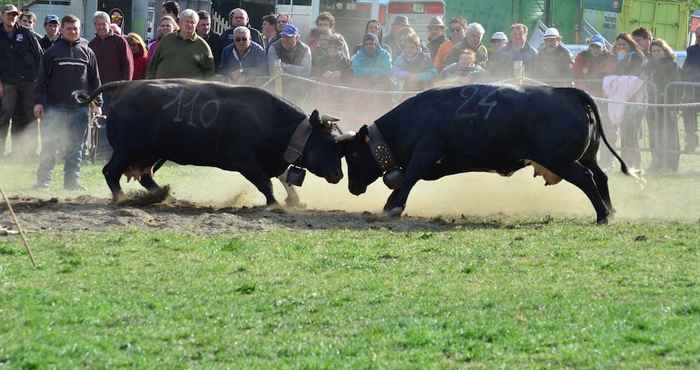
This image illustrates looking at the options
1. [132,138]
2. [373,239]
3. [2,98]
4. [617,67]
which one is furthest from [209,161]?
[617,67]

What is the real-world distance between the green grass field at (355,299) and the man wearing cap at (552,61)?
26.3 ft

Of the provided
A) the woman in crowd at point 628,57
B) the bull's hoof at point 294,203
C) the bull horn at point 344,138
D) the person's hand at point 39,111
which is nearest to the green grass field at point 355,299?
the bull horn at point 344,138

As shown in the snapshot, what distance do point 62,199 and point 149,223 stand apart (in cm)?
272

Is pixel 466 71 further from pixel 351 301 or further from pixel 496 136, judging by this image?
pixel 351 301

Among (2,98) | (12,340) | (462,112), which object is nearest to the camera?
(12,340)

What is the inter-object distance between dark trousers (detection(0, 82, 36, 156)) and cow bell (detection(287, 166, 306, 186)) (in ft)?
21.3

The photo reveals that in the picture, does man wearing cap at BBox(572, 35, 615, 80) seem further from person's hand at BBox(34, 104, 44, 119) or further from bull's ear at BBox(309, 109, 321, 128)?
person's hand at BBox(34, 104, 44, 119)

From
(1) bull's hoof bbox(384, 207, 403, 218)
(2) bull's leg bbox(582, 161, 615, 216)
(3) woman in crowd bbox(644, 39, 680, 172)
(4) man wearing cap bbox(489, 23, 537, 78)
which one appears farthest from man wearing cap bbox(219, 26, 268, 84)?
(2) bull's leg bbox(582, 161, 615, 216)

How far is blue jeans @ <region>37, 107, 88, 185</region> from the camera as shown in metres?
17.7

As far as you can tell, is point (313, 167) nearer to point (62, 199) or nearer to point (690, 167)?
point (62, 199)

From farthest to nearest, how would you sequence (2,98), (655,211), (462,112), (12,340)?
1. (2,98)
2. (655,211)
3. (462,112)
4. (12,340)

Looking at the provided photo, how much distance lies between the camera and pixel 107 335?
848 centimetres

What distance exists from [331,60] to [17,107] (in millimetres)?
4510

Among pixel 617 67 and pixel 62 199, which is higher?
pixel 617 67
